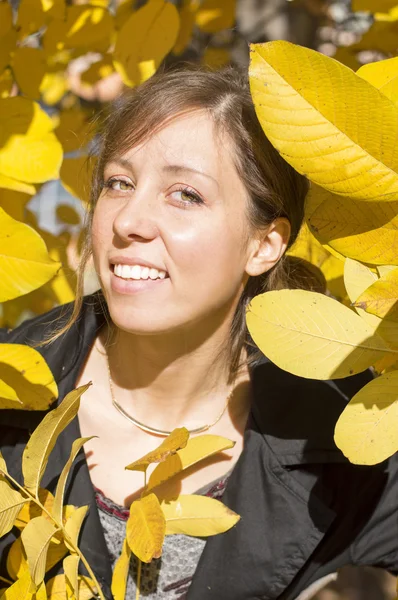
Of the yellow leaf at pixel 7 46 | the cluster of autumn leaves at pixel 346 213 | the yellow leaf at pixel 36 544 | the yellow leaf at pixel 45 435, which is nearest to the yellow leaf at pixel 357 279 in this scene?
the cluster of autumn leaves at pixel 346 213

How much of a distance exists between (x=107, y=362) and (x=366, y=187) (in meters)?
0.79

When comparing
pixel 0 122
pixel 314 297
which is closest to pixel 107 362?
pixel 0 122

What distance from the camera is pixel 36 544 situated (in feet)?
2.67

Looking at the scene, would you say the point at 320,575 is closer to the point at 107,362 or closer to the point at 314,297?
the point at 107,362

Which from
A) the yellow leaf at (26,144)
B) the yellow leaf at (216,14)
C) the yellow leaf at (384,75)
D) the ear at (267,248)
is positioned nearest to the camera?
the yellow leaf at (384,75)

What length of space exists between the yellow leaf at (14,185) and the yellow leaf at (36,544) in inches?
19.1

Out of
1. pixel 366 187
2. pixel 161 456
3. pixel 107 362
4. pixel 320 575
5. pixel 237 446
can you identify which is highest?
pixel 366 187

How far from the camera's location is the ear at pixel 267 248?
130 cm

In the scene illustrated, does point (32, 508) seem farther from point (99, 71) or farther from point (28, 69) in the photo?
point (99, 71)

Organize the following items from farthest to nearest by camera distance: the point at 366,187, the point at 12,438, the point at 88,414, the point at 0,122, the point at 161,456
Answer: the point at 88,414 < the point at 12,438 < the point at 0,122 < the point at 161,456 < the point at 366,187

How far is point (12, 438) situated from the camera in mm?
1268

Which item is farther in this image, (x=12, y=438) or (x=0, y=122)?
(x=12, y=438)

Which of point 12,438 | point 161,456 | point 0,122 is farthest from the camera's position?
point 12,438

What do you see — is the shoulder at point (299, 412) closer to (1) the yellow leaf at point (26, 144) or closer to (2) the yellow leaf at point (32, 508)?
(2) the yellow leaf at point (32, 508)
